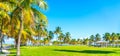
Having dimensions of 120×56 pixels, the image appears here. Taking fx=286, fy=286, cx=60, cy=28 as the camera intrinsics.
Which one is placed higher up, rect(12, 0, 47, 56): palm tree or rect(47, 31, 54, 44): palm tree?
rect(47, 31, 54, 44): palm tree

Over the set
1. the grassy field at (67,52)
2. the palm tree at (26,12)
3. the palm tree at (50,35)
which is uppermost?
the palm tree at (50,35)

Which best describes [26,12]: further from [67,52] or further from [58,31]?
[58,31]

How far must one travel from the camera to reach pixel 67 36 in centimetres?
19612

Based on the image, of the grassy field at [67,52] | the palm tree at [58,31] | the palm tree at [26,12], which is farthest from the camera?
the palm tree at [58,31]

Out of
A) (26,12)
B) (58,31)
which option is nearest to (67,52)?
(26,12)

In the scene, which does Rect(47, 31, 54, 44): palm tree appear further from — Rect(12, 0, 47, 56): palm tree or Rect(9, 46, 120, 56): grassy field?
Rect(12, 0, 47, 56): palm tree

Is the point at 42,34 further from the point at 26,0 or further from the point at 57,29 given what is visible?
the point at 26,0

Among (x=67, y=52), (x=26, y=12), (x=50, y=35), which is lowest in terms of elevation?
A: (x=67, y=52)

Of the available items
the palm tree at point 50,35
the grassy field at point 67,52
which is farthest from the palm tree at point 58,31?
the grassy field at point 67,52

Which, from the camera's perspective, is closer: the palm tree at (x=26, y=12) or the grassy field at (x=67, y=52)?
the palm tree at (x=26, y=12)

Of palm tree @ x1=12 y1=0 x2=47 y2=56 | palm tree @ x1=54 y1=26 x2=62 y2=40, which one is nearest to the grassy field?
palm tree @ x1=12 y1=0 x2=47 y2=56

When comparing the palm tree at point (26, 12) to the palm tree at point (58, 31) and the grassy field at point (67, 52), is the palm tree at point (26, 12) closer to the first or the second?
the grassy field at point (67, 52)

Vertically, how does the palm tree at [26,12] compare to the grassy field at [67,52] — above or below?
above

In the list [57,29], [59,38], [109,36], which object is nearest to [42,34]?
[57,29]
